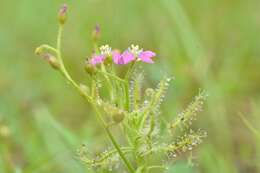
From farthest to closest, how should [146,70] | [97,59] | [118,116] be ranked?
[146,70]
[97,59]
[118,116]

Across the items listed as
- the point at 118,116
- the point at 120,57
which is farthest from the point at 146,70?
the point at 118,116

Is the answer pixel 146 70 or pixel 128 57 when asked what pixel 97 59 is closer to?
pixel 128 57

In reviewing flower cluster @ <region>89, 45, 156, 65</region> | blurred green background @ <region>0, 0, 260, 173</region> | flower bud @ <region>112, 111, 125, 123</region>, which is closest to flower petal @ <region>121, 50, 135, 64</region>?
flower cluster @ <region>89, 45, 156, 65</region>

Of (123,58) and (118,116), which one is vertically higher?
(123,58)

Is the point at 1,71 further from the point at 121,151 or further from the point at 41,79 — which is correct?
the point at 121,151

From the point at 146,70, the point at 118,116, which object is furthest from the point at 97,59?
the point at 146,70

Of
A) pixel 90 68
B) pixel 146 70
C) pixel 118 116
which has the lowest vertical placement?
pixel 118 116

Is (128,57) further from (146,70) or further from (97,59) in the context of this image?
(146,70)

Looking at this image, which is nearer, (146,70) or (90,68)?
(90,68)

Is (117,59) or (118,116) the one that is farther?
(117,59)

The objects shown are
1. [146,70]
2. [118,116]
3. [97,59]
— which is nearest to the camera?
[118,116]

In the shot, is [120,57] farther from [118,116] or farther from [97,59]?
[118,116]
